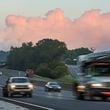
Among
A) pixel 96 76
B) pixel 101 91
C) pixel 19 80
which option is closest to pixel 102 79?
pixel 96 76

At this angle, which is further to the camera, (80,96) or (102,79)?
(80,96)

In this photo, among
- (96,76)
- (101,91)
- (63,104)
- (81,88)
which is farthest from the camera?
(81,88)

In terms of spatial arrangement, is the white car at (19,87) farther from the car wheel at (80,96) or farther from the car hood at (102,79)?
the car hood at (102,79)

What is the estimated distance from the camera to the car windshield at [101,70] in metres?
33.8

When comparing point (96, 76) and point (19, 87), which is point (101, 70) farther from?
point (19, 87)

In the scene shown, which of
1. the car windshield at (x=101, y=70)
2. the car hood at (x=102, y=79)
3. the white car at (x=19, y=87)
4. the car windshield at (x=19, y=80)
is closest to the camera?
the car hood at (x=102, y=79)

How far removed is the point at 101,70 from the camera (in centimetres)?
3400

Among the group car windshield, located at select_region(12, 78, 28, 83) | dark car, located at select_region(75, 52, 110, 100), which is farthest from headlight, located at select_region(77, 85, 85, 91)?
car windshield, located at select_region(12, 78, 28, 83)

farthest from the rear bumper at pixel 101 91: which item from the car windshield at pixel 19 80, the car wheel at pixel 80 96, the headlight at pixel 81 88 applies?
the car windshield at pixel 19 80

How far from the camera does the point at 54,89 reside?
78.4 meters

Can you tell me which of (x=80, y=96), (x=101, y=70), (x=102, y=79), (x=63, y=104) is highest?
(x=101, y=70)

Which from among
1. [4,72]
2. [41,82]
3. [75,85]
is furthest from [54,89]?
[4,72]

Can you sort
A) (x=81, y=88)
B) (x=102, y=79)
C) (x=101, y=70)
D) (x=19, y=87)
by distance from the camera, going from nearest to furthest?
(x=102, y=79) < (x=101, y=70) < (x=81, y=88) < (x=19, y=87)

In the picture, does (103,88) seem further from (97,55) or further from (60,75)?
(60,75)
